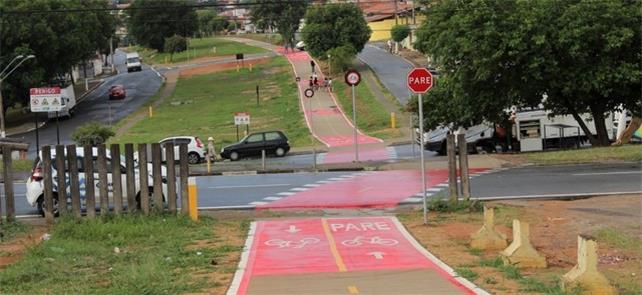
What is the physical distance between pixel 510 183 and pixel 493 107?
1091 centimetres

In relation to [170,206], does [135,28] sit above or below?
above

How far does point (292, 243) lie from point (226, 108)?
5570 centimetres

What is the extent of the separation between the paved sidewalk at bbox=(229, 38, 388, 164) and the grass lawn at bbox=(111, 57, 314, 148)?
95 centimetres

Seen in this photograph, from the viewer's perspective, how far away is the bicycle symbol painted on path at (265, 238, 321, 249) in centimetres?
1221

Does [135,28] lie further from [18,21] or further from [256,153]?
[256,153]

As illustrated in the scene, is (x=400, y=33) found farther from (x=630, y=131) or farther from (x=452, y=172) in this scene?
(x=452, y=172)

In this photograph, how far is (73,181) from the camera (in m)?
14.9

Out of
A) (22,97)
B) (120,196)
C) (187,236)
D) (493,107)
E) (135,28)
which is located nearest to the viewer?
(187,236)

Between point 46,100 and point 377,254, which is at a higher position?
point 46,100

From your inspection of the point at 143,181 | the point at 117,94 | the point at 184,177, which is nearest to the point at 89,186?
the point at 143,181

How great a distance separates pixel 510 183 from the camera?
2106 cm

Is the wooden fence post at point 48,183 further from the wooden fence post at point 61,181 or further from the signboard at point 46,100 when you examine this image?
the signboard at point 46,100

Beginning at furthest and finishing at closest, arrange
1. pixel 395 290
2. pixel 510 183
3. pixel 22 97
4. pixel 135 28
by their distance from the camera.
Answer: pixel 135 28 → pixel 22 97 → pixel 510 183 → pixel 395 290

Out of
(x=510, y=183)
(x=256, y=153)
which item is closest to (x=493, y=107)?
(x=510, y=183)
